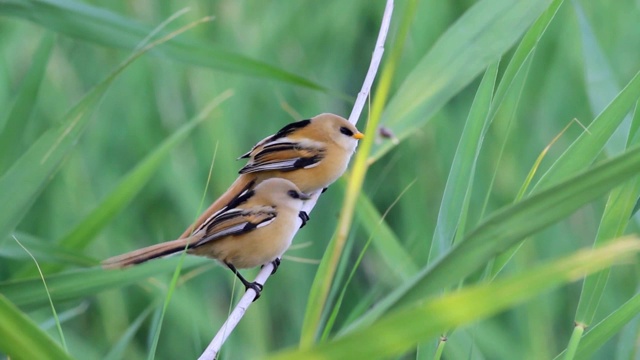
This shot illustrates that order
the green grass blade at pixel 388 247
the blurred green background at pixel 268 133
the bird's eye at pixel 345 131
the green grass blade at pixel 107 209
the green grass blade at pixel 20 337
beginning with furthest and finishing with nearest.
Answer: the blurred green background at pixel 268 133 < the green grass blade at pixel 107 209 < the bird's eye at pixel 345 131 < the green grass blade at pixel 388 247 < the green grass blade at pixel 20 337

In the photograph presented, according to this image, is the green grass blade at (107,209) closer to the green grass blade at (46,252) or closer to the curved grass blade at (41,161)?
the green grass blade at (46,252)

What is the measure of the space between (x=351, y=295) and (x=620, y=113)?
153 centimetres

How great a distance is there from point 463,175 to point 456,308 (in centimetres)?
63

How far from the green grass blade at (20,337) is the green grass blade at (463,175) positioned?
1.79 feet

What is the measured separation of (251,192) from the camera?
1.54 metres

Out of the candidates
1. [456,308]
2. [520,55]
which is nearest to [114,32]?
[520,55]

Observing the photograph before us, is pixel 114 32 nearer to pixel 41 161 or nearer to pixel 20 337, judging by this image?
pixel 41 161

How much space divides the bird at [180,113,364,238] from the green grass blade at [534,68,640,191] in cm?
41

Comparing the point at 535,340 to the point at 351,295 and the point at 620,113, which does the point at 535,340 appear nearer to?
the point at 351,295

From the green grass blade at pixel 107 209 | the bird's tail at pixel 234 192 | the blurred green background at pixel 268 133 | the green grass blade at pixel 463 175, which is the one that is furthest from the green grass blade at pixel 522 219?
the blurred green background at pixel 268 133

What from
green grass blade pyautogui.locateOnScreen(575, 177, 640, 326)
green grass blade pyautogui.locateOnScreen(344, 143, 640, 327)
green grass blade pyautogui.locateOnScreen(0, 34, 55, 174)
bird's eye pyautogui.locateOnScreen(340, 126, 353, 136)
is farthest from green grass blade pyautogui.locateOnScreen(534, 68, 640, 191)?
green grass blade pyautogui.locateOnScreen(0, 34, 55, 174)

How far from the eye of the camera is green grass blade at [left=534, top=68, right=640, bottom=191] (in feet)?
4.09

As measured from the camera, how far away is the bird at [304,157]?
158cm

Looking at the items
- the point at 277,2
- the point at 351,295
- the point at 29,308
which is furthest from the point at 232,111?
the point at 29,308
